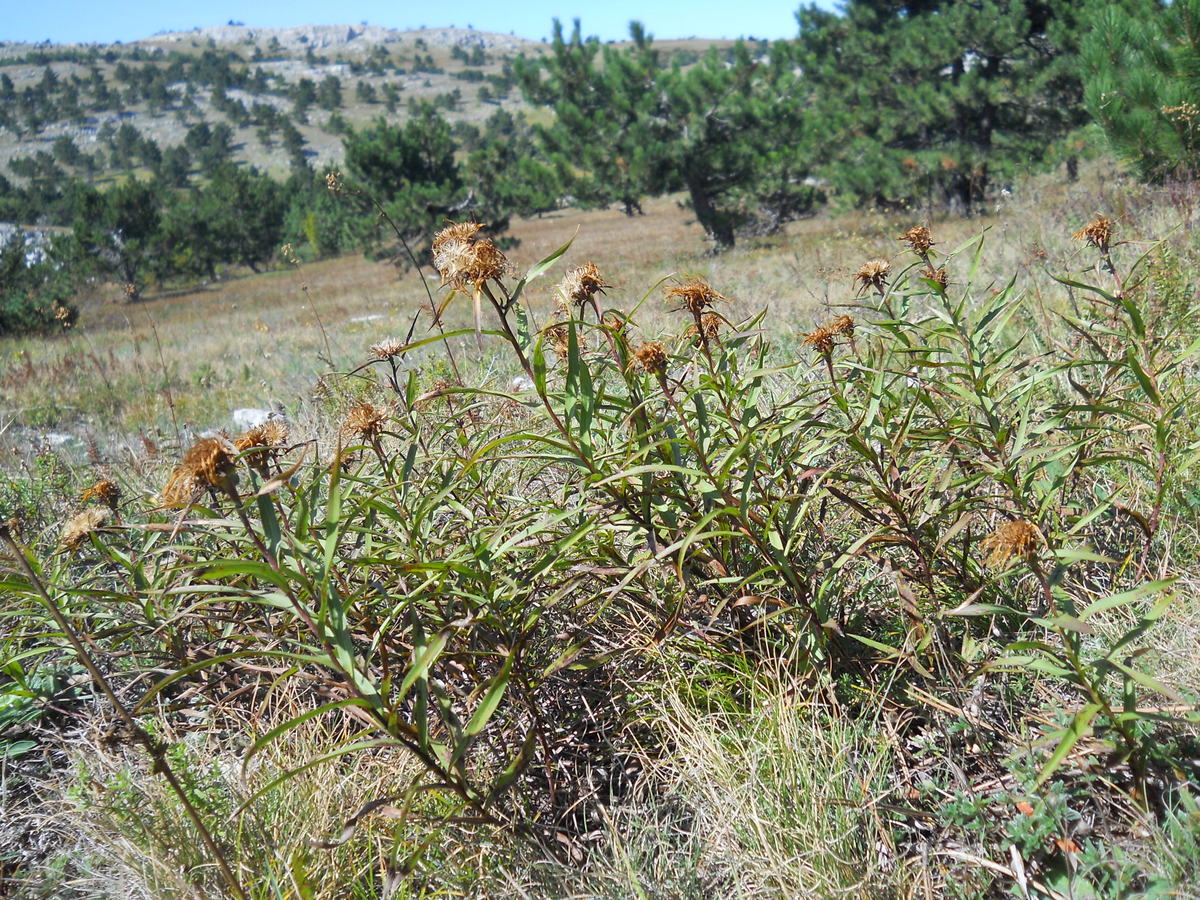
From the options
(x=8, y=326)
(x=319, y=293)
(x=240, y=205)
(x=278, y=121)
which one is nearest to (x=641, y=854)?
(x=8, y=326)

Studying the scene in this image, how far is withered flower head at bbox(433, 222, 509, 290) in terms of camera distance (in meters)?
1.27

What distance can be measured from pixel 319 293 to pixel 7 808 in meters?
22.2

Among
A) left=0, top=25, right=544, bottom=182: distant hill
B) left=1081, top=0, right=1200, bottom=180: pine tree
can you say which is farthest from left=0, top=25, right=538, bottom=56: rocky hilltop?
left=1081, top=0, right=1200, bottom=180: pine tree

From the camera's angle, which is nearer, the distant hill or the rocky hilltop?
the distant hill

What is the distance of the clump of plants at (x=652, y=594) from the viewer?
4.19 ft

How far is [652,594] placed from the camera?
1750mm

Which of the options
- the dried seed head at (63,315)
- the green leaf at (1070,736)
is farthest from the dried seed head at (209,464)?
the dried seed head at (63,315)

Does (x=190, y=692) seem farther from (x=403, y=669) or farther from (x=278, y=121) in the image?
(x=278, y=121)

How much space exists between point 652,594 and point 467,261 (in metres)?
0.88

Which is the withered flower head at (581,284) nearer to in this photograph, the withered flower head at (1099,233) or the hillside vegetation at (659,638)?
the hillside vegetation at (659,638)

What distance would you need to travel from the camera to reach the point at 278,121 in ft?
266

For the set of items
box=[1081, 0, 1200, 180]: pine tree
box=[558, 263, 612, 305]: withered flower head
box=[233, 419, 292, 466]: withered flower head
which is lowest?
box=[233, 419, 292, 466]: withered flower head

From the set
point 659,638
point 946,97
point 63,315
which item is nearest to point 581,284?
Result: point 659,638

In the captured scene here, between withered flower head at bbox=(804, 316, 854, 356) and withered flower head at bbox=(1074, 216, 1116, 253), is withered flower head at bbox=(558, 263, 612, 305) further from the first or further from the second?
withered flower head at bbox=(1074, 216, 1116, 253)
